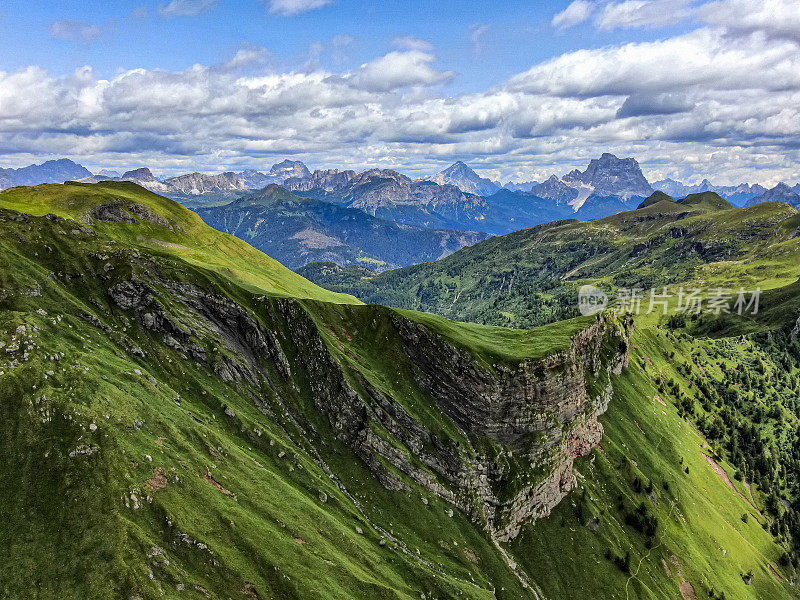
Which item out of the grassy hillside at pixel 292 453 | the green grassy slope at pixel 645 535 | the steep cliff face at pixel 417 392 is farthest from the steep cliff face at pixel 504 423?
the green grassy slope at pixel 645 535

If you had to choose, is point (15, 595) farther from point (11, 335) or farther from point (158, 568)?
point (11, 335)

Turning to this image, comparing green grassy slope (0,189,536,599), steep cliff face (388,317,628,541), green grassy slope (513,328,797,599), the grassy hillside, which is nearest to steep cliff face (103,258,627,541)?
steep cliff face (388,317,628,541)

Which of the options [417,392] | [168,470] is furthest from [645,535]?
[168,470]

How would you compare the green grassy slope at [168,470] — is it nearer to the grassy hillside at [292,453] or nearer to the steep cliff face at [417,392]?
the grassy hillside at [292,453]

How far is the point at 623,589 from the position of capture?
126m

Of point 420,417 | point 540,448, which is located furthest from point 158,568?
point 540,448

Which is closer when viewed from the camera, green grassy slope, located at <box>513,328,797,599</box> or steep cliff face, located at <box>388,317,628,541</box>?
steep cliff face, located at <box>388,317,628,541</box>

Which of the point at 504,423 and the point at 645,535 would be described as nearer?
the point at 504,423

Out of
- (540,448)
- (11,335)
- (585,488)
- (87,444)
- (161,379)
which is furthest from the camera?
(585,488)

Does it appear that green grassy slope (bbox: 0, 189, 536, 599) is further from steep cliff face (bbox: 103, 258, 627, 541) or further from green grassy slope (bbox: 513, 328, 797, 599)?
green grassy slope (bbox: 513, 328, 797, 599)

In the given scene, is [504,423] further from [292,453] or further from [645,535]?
[645,535]

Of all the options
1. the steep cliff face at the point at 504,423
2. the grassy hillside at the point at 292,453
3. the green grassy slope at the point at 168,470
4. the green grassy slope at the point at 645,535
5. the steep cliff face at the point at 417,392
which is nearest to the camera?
the green grassy slope at the point at 168,470

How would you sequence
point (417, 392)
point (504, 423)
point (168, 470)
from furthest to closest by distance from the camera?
point (504, 423) < point (417, 392) < point (168, 470)

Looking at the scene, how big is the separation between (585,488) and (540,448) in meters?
26.3
